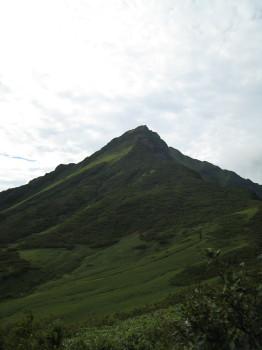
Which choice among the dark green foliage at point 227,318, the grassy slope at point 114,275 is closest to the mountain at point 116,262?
the grassy slope at point 114,275

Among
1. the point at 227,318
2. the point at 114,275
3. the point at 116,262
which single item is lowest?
the point at 227,318

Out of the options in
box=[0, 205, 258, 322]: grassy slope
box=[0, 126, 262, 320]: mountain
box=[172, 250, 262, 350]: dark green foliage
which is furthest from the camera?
box=[0, 126, 262, 320]: mountain

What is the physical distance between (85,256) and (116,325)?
83110 mm

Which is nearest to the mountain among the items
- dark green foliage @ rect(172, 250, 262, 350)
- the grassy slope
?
the grassy slope

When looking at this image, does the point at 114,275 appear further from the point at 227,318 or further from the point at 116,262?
the point at 227,318

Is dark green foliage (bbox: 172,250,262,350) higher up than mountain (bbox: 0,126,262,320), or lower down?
lower down

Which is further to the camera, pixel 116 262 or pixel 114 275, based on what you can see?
pixel 116 262

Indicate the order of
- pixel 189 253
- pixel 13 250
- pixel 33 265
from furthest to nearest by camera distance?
pixel 13 250
pixel 33 265
pixel 189 253

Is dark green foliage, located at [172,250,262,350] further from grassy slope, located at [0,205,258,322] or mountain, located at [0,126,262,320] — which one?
mountain, located at [0,126,262,320]

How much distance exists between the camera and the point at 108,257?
527 feet

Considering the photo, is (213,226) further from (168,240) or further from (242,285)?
(242,285)

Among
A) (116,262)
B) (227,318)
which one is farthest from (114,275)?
(227,318)

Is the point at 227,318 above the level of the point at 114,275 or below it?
below

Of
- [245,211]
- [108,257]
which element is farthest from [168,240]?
[245,211]
